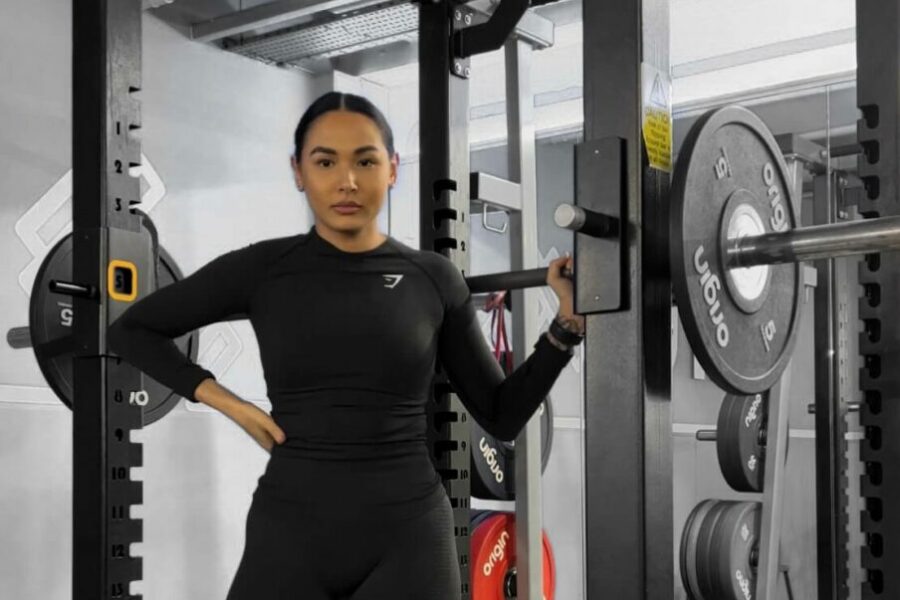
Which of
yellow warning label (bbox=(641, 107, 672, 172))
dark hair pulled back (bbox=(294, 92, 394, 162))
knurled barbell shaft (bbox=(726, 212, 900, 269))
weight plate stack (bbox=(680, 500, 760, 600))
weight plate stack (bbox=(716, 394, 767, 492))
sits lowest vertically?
weight plate stack (bbox=(680, 500, 760, 600))

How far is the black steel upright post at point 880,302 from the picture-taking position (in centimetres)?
187

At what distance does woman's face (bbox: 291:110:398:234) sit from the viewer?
1600mm

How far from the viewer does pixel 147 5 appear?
249cm

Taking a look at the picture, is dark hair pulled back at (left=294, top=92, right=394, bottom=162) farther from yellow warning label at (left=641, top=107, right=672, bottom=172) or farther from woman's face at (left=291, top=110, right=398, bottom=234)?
yellow warning label at (left=641, top=107, right=672, bottom=172)

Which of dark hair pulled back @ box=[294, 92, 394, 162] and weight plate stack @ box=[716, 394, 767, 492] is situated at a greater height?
dark hair pulled back @ box=[294, 92, 394, 162]

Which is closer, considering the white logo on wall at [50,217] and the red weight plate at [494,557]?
the red weight plate at [494,557]

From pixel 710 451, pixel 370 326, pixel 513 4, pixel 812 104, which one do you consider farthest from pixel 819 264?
pixel 370 326

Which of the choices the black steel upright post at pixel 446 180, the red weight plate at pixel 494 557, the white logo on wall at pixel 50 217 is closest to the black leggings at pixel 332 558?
the black steel upright post at pixel 446 180

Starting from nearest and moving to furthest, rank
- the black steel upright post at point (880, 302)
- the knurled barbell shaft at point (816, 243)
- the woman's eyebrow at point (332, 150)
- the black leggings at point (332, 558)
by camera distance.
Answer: the knurled barbell shaft at point (816, 243)
the black leggings at point (332, 558)
the woman's eyebrow at point (332, 150)
the black steel upright post at point (880, 302)

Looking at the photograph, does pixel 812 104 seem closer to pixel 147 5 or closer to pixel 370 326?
pixel 147 5

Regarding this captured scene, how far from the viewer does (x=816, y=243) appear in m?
1.21

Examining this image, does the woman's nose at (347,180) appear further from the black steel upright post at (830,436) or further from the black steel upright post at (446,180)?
the black steel upright post at (830,436)

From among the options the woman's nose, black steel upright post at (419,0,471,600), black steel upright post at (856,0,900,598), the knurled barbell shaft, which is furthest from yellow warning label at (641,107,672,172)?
black steel upright post at (419,0,471,600)

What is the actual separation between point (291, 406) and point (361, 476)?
14 cm
